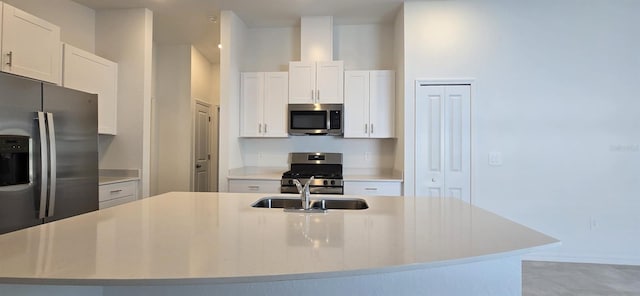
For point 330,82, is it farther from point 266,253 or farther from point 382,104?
point 266,253

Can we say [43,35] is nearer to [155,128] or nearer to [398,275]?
[155,128]

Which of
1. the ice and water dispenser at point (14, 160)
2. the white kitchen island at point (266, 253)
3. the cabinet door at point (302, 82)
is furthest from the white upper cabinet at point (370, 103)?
the ice and water dispenser at point (14, 160)

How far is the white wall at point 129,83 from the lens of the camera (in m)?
3.47

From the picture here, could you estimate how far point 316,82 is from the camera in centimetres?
367

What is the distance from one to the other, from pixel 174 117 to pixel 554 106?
16.0 feet

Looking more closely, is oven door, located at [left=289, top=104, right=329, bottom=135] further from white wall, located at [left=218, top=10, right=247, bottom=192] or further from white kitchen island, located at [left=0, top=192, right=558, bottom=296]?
white kitchen island, located at [left=0, top=192, right=558, bottom=296]

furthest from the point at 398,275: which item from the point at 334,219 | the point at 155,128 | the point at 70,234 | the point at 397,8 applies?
the point at 155,128

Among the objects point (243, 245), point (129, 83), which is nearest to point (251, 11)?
point (129, 83)

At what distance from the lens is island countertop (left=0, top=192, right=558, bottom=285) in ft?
2.61

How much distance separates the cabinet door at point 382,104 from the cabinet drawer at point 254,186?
1.28 m

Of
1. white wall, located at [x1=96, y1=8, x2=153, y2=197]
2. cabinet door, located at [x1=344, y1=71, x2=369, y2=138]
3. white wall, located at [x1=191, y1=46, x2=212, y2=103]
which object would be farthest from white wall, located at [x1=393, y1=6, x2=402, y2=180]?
white wall, located at [x1=191, y1=46, x2=212, y2=103]

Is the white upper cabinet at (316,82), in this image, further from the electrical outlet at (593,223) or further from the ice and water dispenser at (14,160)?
the electrical outlet at (593,223)

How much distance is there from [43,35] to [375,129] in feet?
10.5

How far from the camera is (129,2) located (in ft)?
11.0
